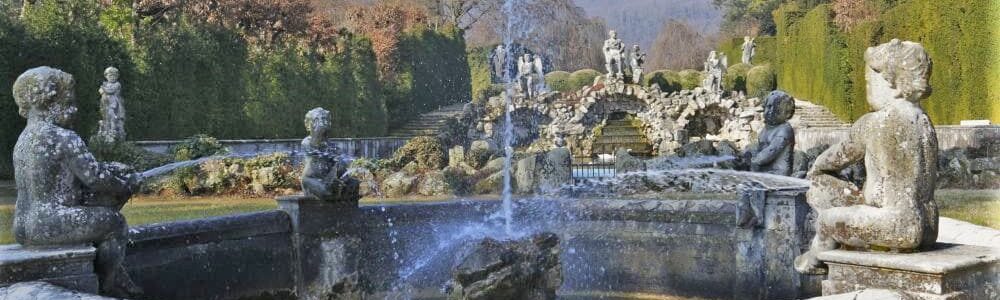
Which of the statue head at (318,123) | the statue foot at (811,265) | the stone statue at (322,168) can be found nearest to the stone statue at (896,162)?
the statue foot at (811,265)

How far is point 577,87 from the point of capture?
3334cm

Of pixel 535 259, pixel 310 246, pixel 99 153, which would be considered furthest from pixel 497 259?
pixel 99 153

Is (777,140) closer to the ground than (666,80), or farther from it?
closer to the ground

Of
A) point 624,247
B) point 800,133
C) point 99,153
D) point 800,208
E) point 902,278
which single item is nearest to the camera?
point 902,278

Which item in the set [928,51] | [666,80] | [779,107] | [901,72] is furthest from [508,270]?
[666,80]

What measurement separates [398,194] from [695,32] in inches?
1634

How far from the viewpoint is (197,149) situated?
58.5 ft

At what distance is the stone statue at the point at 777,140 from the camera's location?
589 cm

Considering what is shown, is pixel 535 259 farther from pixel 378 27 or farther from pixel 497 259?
pixel 378 27

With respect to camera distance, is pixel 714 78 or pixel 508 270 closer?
pixel 508 270

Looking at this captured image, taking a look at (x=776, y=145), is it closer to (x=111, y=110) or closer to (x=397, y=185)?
(x=397, y=185)

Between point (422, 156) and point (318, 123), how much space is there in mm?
12787

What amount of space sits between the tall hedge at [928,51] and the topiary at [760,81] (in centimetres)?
81

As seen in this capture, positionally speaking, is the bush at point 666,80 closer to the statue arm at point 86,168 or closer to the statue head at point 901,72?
the statue head at point 901,72
